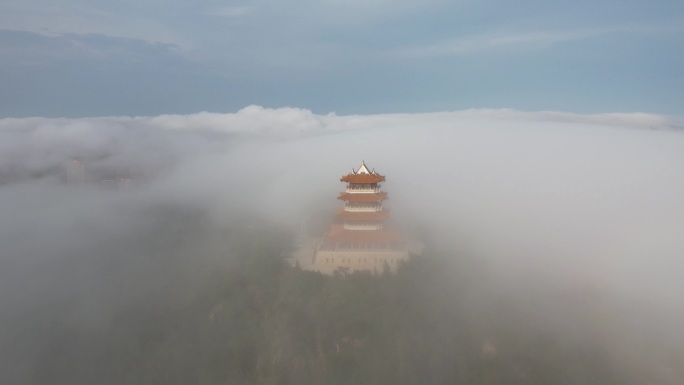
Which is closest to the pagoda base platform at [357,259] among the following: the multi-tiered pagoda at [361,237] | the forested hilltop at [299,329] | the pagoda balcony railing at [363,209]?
the multi-tiered pagoda at [361,237]

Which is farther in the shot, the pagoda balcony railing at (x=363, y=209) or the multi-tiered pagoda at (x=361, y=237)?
the pagoda balcony railing at (x=363, y=209)

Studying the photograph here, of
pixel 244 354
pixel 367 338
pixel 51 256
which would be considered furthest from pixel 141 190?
pixel 367 338

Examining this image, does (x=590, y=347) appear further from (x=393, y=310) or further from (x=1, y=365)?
(x=1, y=365)

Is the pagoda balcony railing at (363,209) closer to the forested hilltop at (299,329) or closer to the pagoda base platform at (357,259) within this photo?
the pagoda base platform at (357,259)

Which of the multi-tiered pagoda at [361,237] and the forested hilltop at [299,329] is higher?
the multi-tiered pagoda at [361,237]

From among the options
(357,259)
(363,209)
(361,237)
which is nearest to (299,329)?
(357,259)

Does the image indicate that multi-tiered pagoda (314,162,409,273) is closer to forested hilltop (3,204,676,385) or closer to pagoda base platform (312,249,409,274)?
pagoda base platform (312,249,409,274)
